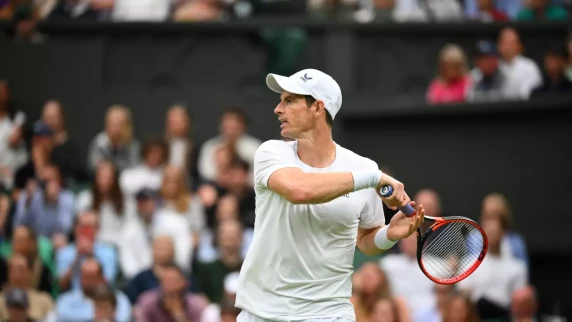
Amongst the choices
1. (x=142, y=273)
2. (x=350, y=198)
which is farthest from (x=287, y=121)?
(x=142, y=273)

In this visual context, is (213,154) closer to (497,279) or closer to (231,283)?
(231,283)

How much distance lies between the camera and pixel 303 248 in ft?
19.0

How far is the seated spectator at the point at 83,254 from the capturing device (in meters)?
10.6

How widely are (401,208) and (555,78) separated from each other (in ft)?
23.6

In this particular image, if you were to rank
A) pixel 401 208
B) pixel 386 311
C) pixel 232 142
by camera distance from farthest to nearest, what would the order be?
pixel 232 142
pixel 386 311
pixel 401 208

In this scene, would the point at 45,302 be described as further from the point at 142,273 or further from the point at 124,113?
the point at 124,113

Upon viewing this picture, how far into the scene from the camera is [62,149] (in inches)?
473

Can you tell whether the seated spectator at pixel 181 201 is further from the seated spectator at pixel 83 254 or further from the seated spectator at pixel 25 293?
the seated spectator at pixel 25 293

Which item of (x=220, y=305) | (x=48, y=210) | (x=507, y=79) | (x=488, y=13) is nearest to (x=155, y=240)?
(x=220, y=305)

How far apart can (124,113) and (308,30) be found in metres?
2.25

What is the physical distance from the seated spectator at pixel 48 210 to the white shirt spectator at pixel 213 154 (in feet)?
4.34

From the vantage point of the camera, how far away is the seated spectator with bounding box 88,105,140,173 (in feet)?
38.9

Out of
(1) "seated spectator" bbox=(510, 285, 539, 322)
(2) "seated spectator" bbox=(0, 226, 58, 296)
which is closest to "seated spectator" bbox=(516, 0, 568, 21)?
(1) "seated spectator" bbox=(510, 285, 539, 322)

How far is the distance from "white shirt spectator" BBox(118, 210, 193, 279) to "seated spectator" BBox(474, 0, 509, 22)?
14.4ft
